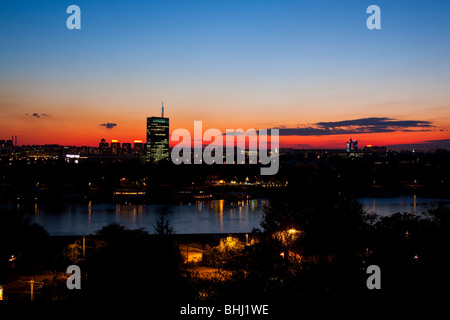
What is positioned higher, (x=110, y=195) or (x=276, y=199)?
(x=276, y=199)

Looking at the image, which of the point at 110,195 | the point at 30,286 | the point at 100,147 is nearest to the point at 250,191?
the point at 110,195

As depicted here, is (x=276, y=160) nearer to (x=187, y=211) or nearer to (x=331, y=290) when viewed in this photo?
(x=187, y=211)

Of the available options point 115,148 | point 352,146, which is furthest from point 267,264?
point 115,148

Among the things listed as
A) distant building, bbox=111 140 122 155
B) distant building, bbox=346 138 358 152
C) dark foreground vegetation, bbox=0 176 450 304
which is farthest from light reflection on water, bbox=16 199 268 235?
distant building, bbox=111 140 122 155

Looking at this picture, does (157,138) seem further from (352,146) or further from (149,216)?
(149,216)

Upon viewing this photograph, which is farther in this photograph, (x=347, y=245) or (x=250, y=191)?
(x=250, y=191)
